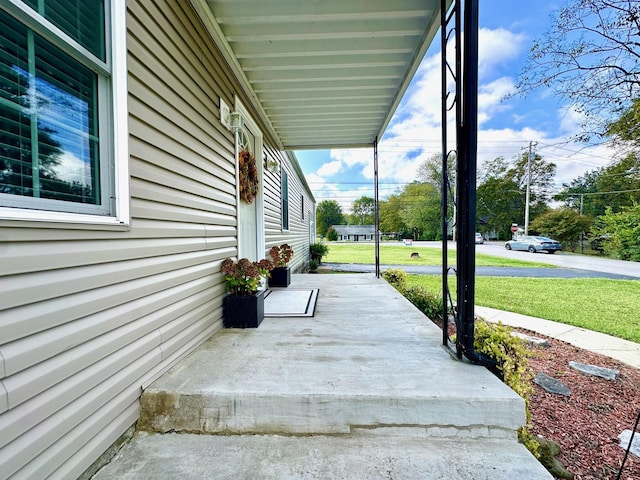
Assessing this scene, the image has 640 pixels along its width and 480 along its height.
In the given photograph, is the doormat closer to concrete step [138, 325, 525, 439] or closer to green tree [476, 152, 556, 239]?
concrete step [138, 325, 525, 439]

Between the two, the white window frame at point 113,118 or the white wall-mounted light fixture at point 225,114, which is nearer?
the white window frame at point 113,118

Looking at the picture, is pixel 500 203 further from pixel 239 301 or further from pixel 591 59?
pixel 239 301

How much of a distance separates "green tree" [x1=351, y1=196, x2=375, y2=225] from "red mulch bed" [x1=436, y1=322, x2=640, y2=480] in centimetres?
6050

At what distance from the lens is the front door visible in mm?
3572

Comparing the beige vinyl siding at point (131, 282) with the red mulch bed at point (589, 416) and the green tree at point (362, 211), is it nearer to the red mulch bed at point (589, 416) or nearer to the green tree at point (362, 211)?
the red mulch bed at point (589, 416)

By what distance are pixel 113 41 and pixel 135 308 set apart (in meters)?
1.33

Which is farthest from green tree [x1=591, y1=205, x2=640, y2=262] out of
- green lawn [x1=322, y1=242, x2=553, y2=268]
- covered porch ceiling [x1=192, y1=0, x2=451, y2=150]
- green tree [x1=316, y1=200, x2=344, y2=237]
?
green tree [x1=316, y1=200, x2=344, y2=237]

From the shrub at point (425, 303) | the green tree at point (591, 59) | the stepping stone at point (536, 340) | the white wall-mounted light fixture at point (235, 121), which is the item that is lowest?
the stepping stone at point (536, 340)

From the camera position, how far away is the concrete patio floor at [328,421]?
1.22m

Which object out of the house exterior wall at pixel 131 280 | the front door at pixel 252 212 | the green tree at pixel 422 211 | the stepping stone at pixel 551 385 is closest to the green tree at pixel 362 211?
the green tree at pixel 422 211

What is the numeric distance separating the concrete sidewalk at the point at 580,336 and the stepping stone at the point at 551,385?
66 centimetres

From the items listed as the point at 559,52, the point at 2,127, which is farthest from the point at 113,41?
the point at 559,52

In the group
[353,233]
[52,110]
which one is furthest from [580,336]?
[353,233]

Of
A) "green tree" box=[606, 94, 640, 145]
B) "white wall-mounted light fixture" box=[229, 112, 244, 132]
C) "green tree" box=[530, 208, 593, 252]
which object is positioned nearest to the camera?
"green tree" box=[606, 94, 640, 145]
